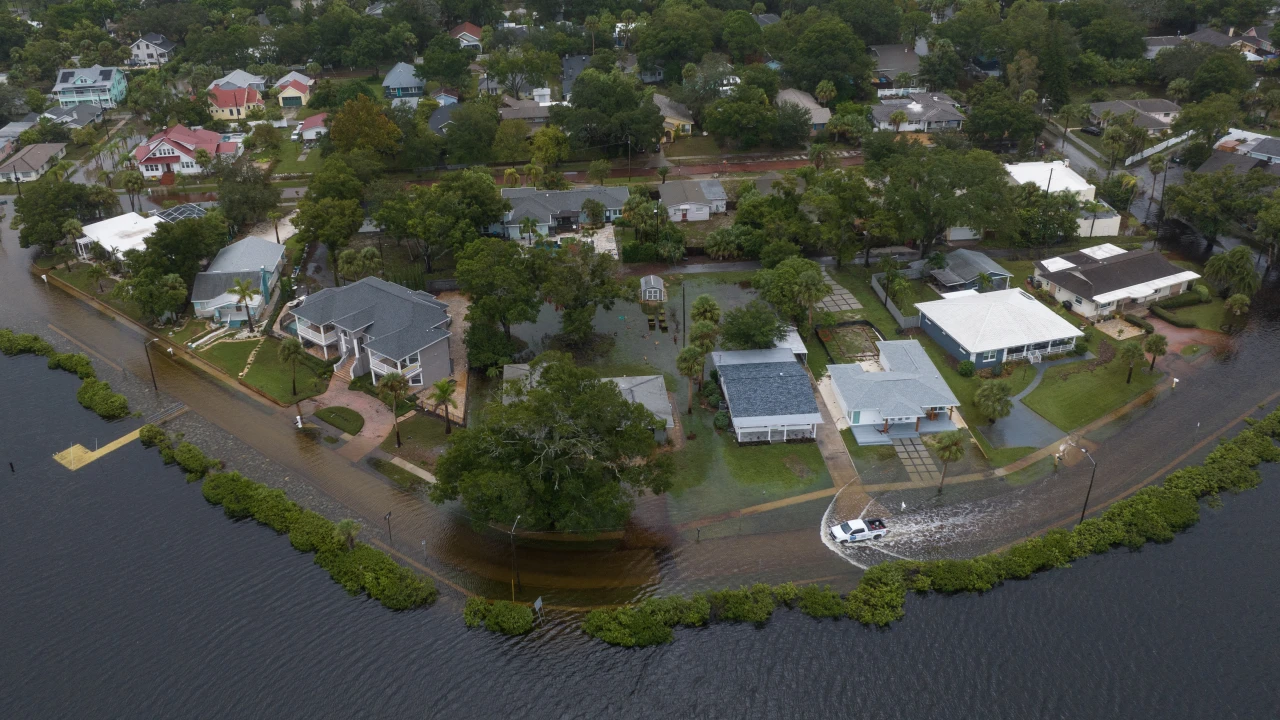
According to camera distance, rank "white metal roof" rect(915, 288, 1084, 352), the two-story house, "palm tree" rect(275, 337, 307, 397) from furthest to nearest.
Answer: the two-story house → "white metal roof" rect(915, 288, 1084, 352) → "palm tree" rect(275, 337, 307, 397)

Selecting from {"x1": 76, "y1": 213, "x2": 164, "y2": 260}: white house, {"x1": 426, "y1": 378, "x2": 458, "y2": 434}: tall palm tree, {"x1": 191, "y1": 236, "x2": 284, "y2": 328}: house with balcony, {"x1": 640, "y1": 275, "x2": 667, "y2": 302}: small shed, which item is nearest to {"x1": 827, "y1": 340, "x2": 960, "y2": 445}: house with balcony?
{"x1": 640, "y1": 275, "x2": 667, "y2": 302}: small shed

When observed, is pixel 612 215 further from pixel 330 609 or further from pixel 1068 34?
pixel 1068 34

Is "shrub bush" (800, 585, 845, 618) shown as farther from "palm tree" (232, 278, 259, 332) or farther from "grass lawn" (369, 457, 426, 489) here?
"palm tree" (232, 278, 259, 332)

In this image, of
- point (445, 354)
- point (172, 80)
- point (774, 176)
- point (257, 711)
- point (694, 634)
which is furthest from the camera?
point (172, 80)

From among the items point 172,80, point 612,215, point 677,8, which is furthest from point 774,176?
point 172,80

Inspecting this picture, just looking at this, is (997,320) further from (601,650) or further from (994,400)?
(601,650)

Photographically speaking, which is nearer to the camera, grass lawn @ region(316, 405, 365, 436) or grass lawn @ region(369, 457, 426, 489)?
grass lawn @ region(369, 457, 426, 489)
